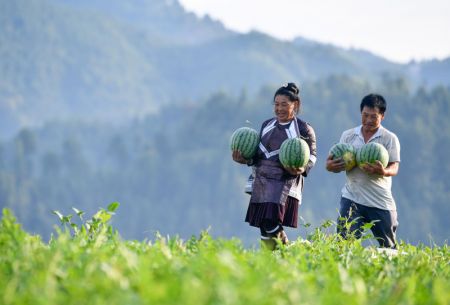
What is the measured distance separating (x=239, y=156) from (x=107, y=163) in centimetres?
16878

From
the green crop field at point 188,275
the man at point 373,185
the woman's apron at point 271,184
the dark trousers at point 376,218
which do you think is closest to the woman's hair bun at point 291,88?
the woman's apron at point 271,184

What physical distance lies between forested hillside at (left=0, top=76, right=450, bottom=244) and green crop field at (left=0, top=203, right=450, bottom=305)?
11080cm

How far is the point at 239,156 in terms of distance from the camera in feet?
27.2

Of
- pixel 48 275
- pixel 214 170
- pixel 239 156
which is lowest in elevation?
pixel 48 275

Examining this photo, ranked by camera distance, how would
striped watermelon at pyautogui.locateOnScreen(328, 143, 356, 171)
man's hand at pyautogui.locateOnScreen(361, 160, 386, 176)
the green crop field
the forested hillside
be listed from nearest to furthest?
the green crop field → man's hand at pyautogui.locateOnScreen(361, 160, 386, 176) → striped watermelon at pyautogui.locateOnScreen(328, 143, 356, 171) → the forested hillside

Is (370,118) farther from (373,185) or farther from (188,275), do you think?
(188,275)

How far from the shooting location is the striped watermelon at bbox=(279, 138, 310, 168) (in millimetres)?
7934

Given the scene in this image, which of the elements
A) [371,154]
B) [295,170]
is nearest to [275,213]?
[295,170]

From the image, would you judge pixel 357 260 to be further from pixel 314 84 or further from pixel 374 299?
pixel 314 84

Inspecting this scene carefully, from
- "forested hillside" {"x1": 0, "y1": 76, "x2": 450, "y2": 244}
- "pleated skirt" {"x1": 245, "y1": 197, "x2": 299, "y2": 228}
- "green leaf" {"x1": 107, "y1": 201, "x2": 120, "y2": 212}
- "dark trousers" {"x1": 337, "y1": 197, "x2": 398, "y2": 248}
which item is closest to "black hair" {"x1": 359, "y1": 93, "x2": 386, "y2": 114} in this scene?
"dark trousers" {"x1": 337, "y1": 197, "x2": 398, "y2": 248}

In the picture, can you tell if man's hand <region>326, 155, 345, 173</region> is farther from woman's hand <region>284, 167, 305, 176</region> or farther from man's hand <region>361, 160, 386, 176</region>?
woman's hand <region>284, 167, 305, 176</region>

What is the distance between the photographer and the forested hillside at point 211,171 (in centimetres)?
13188

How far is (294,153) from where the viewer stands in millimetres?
7922

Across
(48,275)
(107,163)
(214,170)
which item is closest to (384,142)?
(48,275)
